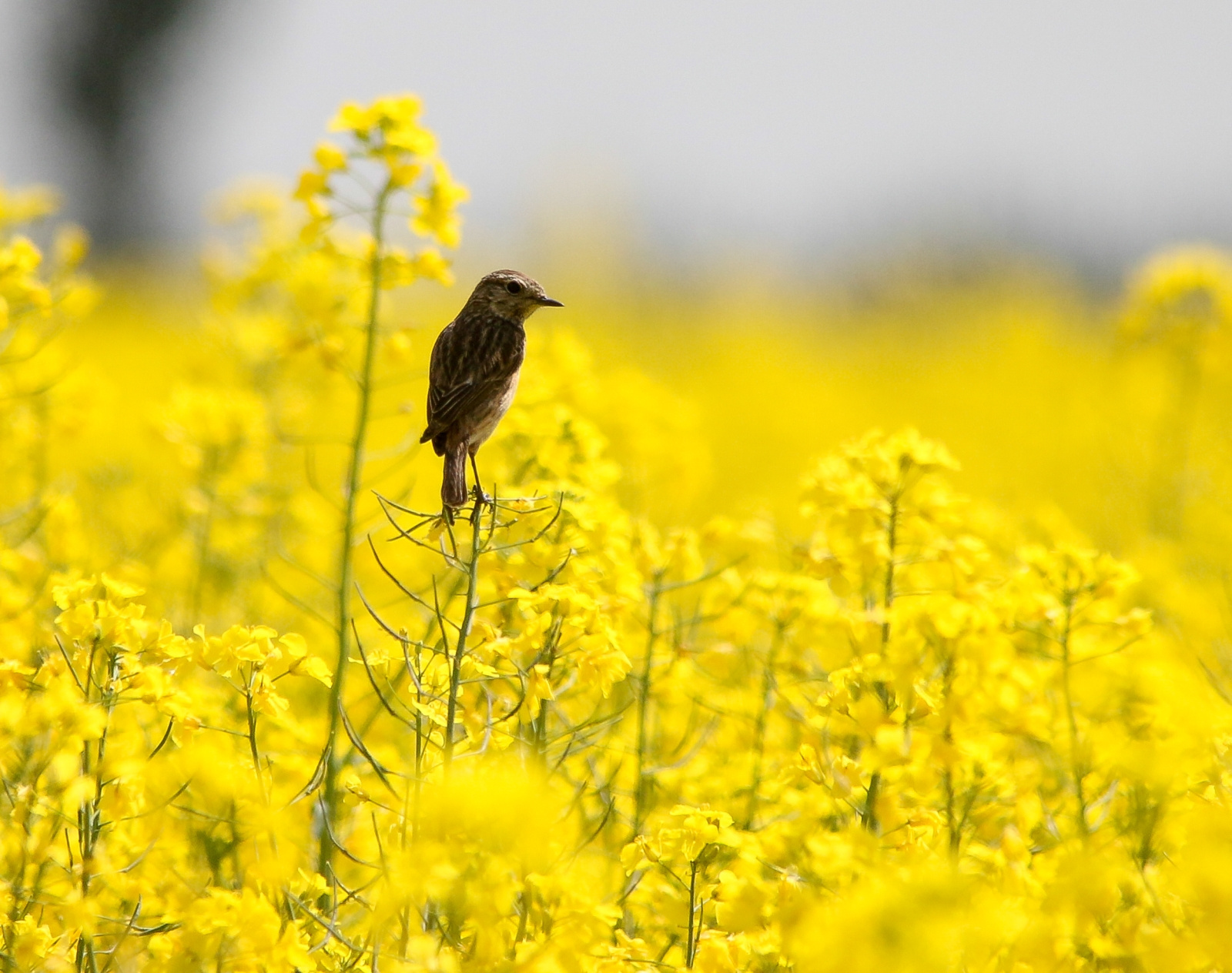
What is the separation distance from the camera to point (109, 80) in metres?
28.3

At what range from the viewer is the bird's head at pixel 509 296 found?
2.17m

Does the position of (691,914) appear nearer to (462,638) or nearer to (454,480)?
(462,638)

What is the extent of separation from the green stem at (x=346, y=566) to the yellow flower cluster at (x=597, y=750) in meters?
0.01

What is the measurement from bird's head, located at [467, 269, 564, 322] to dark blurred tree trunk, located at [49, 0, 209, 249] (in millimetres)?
29817

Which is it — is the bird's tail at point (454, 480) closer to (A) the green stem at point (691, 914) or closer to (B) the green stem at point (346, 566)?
(B) the green stem at point (346, 566)

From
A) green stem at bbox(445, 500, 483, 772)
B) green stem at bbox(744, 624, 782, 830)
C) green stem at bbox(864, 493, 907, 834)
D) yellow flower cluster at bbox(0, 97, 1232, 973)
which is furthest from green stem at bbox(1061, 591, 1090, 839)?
green stem at bbox(445, 500, 483, 772)

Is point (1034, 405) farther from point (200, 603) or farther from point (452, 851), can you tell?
point (452, 851)

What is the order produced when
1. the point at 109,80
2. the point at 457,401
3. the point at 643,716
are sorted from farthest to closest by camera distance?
the point at 109,80 → the point at 643,716 → the point at 457,401

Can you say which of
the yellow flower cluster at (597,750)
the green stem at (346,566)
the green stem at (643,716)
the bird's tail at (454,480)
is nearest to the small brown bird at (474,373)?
the bird's tail at (454,480)

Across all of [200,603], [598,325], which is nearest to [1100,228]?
[598,325]

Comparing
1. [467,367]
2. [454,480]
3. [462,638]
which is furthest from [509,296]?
[462,638]

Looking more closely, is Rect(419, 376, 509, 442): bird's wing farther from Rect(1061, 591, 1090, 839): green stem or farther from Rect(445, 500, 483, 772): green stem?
Rect(1061, 591, 1090, 839): green stem

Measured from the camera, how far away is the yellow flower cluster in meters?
1.76

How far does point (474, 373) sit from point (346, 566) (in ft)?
1.95
